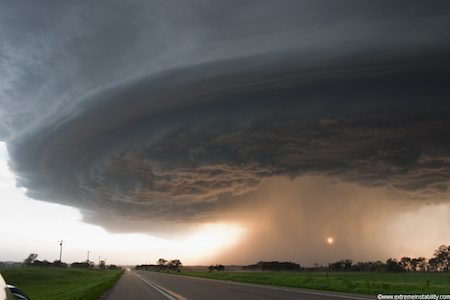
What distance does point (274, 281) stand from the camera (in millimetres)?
59094

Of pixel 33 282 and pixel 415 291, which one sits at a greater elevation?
pixel 415 291

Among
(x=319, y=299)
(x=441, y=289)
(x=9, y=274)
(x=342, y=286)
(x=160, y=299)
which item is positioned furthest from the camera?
(x=9, y=274)

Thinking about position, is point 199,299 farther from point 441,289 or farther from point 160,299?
point 441,289

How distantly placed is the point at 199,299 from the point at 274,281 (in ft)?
109

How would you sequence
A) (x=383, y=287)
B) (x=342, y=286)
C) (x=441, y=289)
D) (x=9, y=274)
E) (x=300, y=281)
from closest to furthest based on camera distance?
(x=441, y=289)
(x=383, y=287)
(x=342, y=286)
(x=300, y=281)
(x=9, y=274)

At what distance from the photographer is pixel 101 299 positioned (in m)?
34.4

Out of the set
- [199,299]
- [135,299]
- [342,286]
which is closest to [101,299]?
[135,299]

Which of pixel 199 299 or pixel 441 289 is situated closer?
Result: pixel 199 299

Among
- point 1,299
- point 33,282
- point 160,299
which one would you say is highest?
point 1,299

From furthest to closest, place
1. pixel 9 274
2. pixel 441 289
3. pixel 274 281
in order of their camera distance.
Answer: pixel 9 274 < pixel 274 281 < pixel 441 289

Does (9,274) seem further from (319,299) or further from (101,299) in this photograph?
(319,299)

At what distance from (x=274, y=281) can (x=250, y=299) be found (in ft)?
108

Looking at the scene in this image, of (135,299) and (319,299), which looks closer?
(319,299)

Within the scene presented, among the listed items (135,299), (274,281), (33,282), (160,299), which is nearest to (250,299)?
(160,299)
